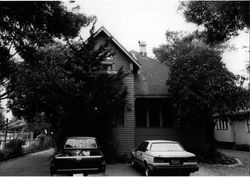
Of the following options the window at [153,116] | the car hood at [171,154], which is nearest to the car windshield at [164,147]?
the car hood at [171,154]

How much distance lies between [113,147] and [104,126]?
1.63 meters

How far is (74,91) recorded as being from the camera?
11.9 m

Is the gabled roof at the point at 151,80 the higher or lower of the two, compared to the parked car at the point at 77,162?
higher

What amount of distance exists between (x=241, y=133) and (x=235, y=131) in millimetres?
1018

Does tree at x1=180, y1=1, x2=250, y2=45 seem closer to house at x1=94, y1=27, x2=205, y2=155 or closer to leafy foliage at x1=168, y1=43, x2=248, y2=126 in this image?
leafy foliage at x1=168, y1=43, x2=248, y2=126

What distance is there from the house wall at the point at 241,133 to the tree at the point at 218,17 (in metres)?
12.5

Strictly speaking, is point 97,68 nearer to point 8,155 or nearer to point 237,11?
point 237,11

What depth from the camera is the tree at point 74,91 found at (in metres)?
11.9

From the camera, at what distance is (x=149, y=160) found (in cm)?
928

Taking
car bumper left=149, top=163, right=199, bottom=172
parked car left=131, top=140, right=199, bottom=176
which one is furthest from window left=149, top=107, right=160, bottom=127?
car bumper left=149, top=163, right=199, bottom=172

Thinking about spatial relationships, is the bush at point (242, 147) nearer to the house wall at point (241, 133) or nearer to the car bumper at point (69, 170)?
the house wall at point (241, 133)

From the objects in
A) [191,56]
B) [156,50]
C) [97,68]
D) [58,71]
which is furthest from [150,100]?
[156,50]

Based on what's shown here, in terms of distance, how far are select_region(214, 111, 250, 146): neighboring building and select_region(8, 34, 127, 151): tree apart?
10618 mm

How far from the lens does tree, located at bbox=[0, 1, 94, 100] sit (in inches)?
319
